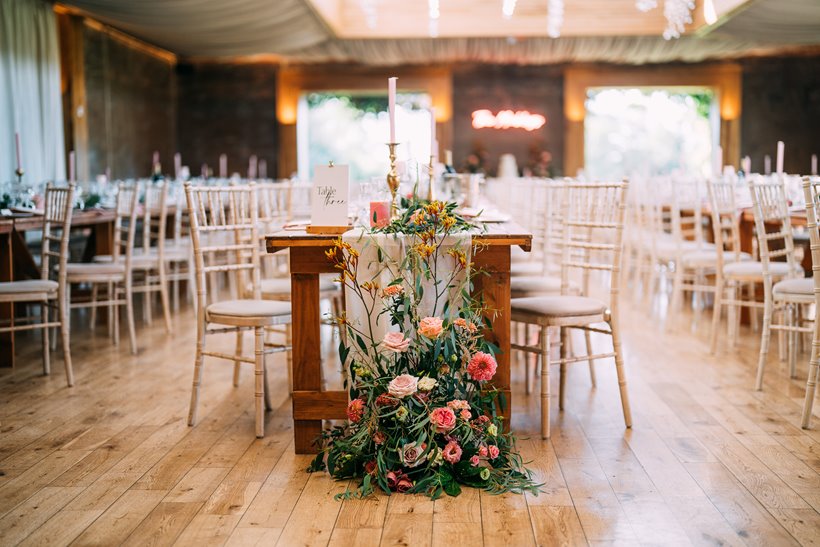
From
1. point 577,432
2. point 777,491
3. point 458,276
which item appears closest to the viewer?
point 777,491

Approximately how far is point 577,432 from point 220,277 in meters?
6.10

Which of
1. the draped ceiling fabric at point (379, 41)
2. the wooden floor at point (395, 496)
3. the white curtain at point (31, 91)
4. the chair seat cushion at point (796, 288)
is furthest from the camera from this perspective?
the draped ceiling fabric at point (379, 41)

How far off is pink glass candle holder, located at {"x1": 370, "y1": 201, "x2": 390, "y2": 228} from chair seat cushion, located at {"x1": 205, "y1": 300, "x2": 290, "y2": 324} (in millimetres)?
529

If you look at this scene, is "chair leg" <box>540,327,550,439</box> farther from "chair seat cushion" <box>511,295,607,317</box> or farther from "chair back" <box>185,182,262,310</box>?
"chair back" <box>185,182,262,310</box>

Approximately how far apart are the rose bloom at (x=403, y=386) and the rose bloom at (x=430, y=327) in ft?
0.49

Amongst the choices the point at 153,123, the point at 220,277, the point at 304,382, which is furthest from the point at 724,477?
the point at 153,123

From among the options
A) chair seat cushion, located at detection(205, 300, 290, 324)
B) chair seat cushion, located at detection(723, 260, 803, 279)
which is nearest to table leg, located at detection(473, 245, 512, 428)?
chair seat cushion, located at detection(205, 300, 290, 324)

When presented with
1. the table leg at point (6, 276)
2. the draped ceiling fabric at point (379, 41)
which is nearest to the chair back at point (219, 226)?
the table leg at point (6, 276)

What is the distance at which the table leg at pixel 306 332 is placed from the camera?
3.27m

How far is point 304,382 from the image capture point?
330cm

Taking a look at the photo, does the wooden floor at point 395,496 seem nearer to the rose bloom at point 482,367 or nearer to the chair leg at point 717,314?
the rose bloom at point 482,367

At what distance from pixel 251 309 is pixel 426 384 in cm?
103

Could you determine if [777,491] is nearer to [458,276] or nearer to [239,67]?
[458,276]

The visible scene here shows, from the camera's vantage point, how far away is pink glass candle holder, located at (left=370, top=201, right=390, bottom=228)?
3393 millimetres
